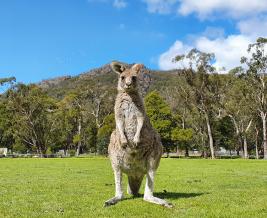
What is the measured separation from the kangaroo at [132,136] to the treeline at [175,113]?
2238 inches

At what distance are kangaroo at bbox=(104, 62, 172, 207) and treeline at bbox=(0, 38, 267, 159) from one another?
2238 inches

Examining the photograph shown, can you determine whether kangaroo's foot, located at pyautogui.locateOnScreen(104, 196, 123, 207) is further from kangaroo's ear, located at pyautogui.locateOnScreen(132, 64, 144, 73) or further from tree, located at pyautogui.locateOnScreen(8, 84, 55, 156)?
tree, located at pyautogui.locateOnScreen(8, 84, 55, 156)

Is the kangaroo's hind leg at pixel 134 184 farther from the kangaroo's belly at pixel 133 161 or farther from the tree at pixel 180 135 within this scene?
the tree at pixel 180 135

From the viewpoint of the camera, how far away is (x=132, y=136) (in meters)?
10.3

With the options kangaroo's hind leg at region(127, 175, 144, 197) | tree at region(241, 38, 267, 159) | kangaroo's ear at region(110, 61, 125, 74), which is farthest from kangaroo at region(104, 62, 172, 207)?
tree at region(241, 38, 267, 159)

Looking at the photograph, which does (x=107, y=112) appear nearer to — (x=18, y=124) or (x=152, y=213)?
(x=18, y=124)

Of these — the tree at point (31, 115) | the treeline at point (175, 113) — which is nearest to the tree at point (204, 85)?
the treeline at point (175, 113)

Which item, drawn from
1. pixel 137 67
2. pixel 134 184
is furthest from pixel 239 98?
pixel 137 67

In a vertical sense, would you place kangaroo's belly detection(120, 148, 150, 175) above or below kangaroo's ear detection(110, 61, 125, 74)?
below

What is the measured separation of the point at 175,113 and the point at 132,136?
77486mm

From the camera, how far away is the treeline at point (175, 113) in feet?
225

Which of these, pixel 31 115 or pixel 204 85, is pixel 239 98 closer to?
pixel 204 85

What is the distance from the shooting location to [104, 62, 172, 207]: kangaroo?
33.6 feet

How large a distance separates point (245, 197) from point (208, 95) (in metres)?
59.9
